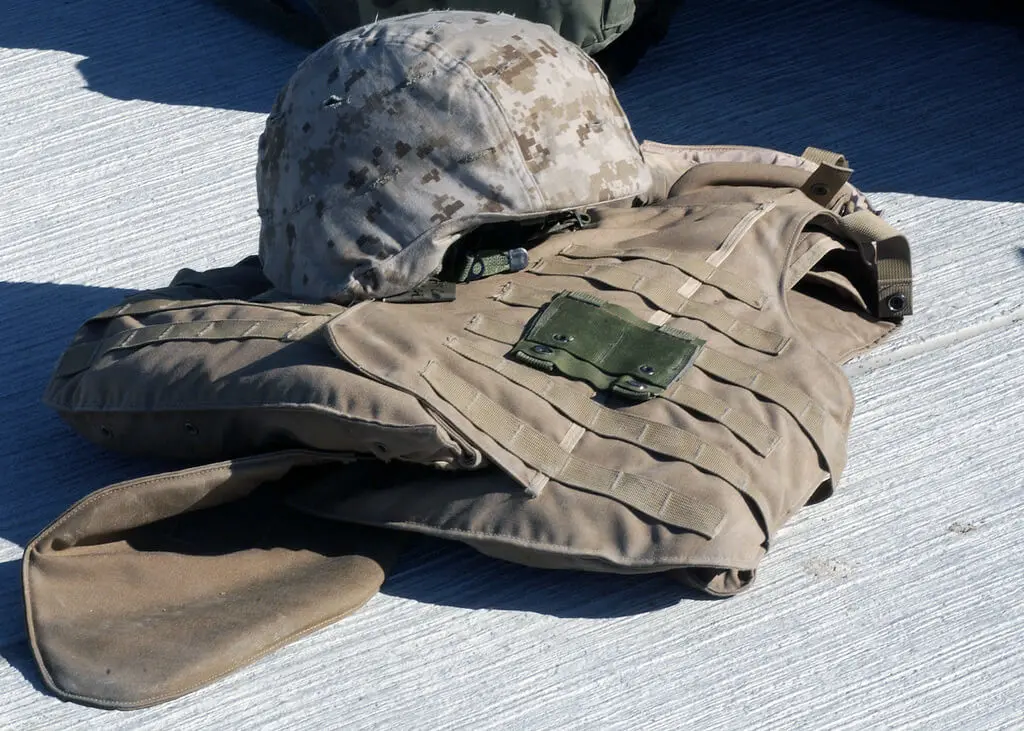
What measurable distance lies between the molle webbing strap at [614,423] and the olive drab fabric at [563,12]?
1.24 meters

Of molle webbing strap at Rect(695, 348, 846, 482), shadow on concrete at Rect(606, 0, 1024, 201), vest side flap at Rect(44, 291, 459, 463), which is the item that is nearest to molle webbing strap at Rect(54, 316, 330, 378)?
vest side flap at Rect(44, 291, 459, 463)

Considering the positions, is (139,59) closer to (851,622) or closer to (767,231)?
(767,231)

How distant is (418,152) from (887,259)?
821 mm

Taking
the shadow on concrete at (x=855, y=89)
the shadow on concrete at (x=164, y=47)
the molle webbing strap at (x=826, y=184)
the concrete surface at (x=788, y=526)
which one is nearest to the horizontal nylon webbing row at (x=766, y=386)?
the concrete surface at (x=788, y=526)

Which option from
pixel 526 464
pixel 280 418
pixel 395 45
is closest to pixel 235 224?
pixel 395 45

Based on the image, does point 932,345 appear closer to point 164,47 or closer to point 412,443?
point 412,443

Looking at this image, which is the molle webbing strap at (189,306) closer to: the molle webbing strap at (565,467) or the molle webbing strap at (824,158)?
the molle webbing strap at (565,467)

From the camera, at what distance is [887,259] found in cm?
241

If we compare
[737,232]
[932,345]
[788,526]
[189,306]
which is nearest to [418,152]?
[189,306]

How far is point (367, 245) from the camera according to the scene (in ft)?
7.18

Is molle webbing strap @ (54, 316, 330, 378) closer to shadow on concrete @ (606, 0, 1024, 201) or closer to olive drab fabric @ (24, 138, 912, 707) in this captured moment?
olive drab fabric @ (24, 138, 912, 707)

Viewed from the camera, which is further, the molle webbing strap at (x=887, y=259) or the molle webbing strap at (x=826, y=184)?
the molle webbing strap at (x=826, y=184)

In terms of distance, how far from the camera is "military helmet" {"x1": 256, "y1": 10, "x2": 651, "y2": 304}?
219cm

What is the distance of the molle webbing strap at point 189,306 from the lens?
2.13 m
